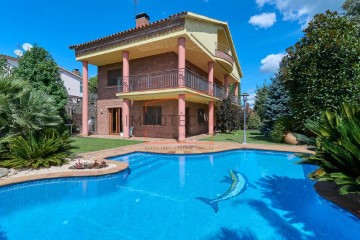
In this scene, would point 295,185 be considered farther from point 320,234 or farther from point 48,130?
point 48,130

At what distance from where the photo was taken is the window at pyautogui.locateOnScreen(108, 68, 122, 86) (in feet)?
59.9

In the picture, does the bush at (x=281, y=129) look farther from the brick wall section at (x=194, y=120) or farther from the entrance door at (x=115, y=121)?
the entrance door at (x=115, y=121)

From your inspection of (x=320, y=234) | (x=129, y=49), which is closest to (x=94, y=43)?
(x=129, y=49)

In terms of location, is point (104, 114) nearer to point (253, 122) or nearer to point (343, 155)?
point (343, 155)

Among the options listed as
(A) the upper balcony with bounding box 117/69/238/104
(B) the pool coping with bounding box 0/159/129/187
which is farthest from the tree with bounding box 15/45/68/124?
(B) the pool coping with bounding box 0/159/129/187

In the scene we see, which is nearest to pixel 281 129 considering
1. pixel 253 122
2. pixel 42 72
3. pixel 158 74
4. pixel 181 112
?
pixel 181 112

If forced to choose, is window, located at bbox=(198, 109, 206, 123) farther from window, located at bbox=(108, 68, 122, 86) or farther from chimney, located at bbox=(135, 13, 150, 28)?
chimney, located at bbox=(135, 13, 150, 28)

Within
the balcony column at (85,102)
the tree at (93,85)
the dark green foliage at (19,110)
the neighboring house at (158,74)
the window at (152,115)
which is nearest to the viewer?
the dark green foliage at (19,110)

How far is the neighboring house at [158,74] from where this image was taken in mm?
13078

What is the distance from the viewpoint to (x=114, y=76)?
18547 mm

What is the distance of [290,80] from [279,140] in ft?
14.1

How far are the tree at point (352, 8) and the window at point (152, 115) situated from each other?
71.5ft

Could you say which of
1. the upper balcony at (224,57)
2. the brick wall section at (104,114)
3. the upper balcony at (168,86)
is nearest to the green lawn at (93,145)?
the upper balcony at (168,86)

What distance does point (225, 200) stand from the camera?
16.3 ft
